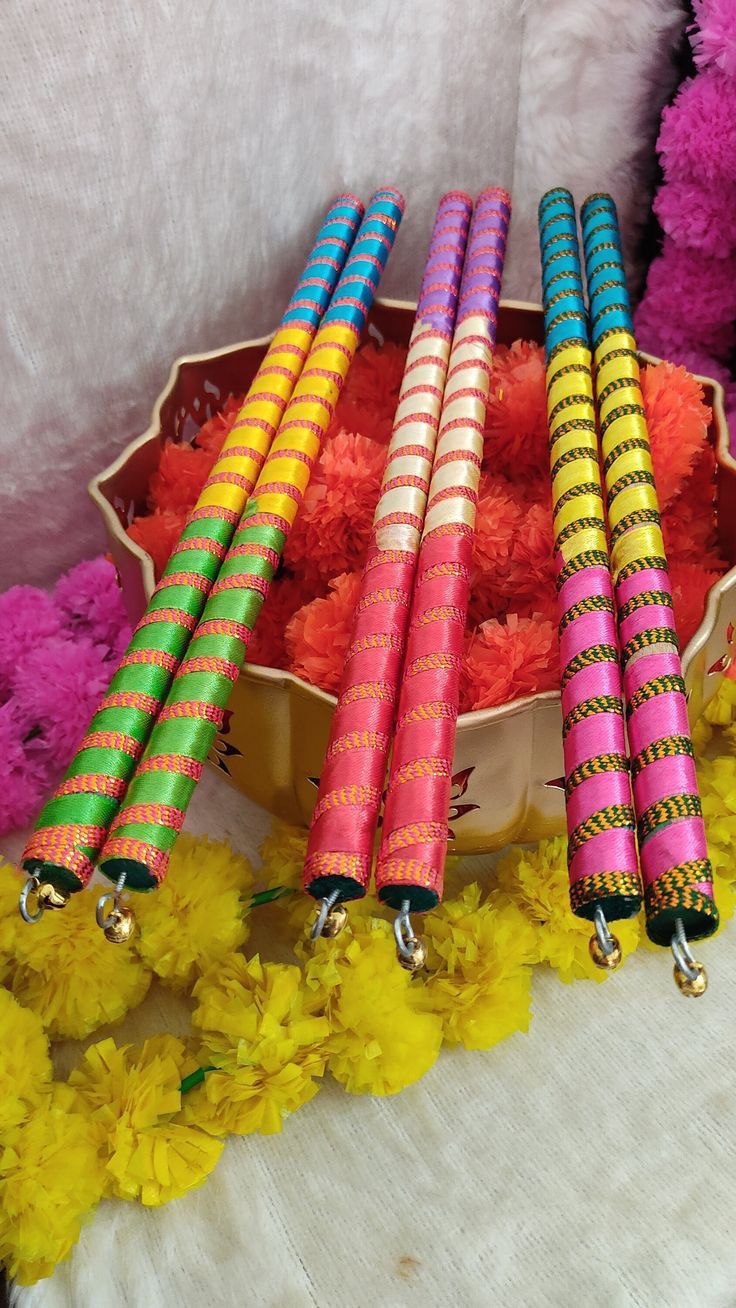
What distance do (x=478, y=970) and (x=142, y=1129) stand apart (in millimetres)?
149

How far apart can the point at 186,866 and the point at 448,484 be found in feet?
0.69

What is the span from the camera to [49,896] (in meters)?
0.30

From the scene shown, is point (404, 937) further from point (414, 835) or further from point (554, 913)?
point (554, 913)

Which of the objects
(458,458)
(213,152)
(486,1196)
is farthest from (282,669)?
(213,152)

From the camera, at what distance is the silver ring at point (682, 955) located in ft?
0.88

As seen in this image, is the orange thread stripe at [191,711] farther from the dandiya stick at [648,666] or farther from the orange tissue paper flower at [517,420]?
the orange tissue paper flower at [517,420]

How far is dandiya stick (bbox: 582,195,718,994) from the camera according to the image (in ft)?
0.89

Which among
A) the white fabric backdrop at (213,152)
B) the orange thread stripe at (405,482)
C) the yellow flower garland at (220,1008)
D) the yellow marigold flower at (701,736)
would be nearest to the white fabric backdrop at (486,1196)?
the yellow flower garland at (220,1008)

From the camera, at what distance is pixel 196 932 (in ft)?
1.39

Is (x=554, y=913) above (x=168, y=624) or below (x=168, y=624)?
below

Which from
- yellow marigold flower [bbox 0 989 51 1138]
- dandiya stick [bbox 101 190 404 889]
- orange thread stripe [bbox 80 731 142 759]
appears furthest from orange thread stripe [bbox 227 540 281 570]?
yellow marigold flower [bbox 0 989 51 1138]

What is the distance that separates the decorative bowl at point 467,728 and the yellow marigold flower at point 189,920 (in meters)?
0.04

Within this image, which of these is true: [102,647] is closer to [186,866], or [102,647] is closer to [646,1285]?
[186,866]

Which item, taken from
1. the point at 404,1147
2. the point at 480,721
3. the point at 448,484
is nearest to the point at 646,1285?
the point at 404,1147
